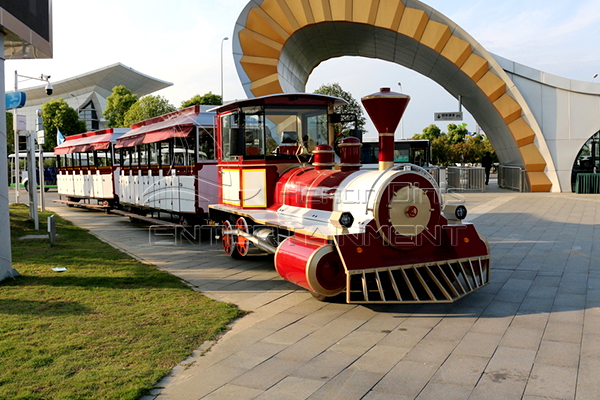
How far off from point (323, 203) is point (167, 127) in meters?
6.67

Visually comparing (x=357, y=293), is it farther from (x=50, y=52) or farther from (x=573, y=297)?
(x=50, y=52)

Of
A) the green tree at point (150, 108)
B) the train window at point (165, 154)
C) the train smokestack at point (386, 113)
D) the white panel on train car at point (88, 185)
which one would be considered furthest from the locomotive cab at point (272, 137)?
the green tree at point (150, 108)

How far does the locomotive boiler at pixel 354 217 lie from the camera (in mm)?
5324

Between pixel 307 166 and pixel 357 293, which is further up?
pixel 307 166

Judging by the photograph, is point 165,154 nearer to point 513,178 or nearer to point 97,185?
point 97,185

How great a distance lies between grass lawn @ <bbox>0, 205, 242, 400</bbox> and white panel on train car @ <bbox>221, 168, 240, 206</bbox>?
5.52 feet

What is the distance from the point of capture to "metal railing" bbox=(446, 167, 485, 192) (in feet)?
79.5

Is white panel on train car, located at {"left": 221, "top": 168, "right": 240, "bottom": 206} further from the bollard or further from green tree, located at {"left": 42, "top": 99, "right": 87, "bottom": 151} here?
green tree, located at {"left": 42, "top": 99, "right": 87, "bottom": 151}

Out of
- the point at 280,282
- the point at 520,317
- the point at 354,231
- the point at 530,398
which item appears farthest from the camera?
the point at 280,282

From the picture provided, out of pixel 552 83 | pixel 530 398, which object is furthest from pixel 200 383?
pixel 552 83

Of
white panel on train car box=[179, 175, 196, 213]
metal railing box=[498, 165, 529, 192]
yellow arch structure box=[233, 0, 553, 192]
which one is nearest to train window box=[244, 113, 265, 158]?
white panel on train car box=[179, 175, 196, 213]

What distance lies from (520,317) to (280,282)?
308cm

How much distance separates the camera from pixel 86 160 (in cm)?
1983

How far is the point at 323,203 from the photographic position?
250 inches
